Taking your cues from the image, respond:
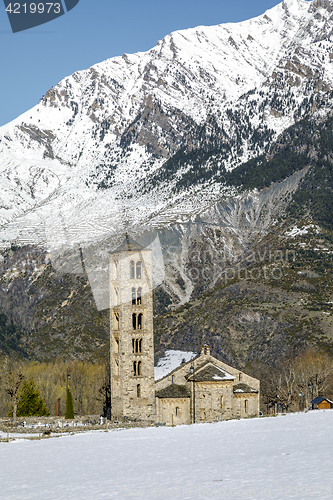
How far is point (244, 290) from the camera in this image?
573 feet

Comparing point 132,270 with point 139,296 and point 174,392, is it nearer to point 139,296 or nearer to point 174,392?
point 139,296

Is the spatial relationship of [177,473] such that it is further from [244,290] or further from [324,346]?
[244,290]

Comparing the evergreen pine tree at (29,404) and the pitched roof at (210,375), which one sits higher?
the pitched roof at (210,375)

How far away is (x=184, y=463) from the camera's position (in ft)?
101

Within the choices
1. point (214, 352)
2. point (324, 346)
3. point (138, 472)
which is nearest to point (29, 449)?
point (138, 472)

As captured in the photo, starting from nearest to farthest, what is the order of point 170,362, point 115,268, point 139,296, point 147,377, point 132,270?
1. point 147,377
2. point 139,296
3. point 132,270
4. point 115,268
5. point 170,362

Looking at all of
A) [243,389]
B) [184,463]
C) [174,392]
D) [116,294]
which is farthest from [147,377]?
[184,463]

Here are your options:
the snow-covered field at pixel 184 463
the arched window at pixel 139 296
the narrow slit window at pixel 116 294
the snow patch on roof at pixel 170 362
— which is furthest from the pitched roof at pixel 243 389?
the snow-covered field at pixel 184 463

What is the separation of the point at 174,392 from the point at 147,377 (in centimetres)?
289

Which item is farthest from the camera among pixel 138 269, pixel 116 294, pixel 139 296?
pixel 116 294

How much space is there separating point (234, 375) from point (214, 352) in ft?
240

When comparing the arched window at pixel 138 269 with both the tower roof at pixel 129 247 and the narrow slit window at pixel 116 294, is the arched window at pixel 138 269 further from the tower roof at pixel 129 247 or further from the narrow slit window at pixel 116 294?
the narrow slit window at pixel 116 294

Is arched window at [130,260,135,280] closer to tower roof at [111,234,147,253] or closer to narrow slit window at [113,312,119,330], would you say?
tower roof at [111,234,147,253]

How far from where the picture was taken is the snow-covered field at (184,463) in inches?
959
